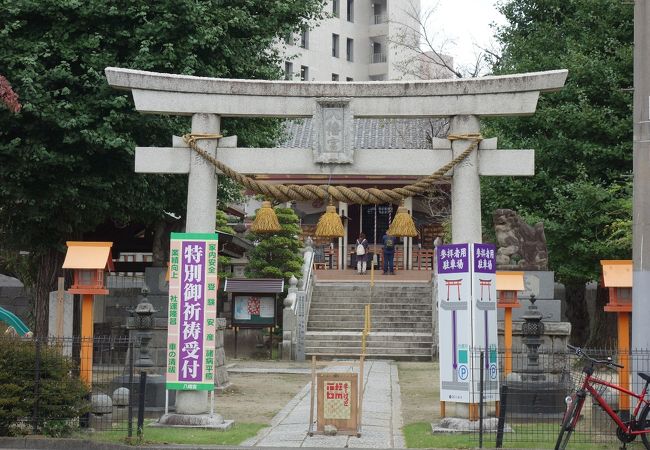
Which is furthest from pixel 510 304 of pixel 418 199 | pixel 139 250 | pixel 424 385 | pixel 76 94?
pixel 418 199

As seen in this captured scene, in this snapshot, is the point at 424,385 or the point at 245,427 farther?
the point at 424,385

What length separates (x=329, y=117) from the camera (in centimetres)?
1582

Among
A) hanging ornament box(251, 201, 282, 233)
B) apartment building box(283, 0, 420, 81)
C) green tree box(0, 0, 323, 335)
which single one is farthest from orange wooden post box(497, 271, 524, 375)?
apartment building box(283, 0, 420, 81)

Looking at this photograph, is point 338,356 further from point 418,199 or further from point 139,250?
point 418,199

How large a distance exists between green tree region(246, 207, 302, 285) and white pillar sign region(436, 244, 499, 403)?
19.5 meters

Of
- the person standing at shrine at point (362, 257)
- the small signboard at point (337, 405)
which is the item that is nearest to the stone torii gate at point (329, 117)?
the small signboard at point (337, 405)

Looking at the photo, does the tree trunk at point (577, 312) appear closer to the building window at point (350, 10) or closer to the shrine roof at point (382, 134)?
the shrine roof at point (382, 134)

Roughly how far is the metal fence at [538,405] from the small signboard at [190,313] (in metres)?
3.93

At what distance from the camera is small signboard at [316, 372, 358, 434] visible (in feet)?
48.4

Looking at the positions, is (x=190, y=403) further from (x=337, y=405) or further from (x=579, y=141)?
(x=579, y=141)

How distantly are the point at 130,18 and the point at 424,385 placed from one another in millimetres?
9913

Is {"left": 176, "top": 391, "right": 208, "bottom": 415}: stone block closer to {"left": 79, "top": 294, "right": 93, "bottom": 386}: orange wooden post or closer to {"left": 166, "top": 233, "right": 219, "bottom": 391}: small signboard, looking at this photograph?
{"left": 166, "top": 233, "right": 219, "bottom": 391}: small signboard

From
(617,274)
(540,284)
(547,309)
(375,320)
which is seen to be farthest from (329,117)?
(375,320)

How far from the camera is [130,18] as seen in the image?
21.1 metres
